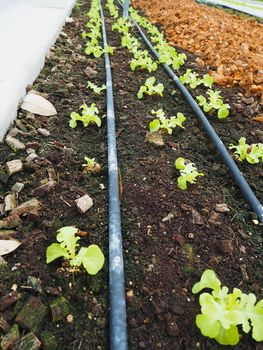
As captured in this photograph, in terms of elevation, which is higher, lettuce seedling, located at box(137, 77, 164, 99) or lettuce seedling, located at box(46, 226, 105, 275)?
lettuce seedling, located at box(137, 77, 164, 99)

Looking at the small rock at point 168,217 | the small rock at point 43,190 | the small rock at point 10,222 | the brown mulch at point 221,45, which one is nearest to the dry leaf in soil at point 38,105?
the small rock at point 43,190

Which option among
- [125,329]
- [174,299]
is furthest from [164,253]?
[125,329]

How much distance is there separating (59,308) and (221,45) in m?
→ 6.09

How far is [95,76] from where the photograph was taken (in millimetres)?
4496

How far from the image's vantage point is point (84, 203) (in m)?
2.24

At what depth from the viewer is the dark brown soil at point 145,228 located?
1626mm

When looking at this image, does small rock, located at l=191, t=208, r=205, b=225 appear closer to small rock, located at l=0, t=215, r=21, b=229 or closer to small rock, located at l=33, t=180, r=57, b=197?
small rock, located at l=33, t=180, r=57, b=197

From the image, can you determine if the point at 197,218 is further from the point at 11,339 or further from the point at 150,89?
the point at 150,89

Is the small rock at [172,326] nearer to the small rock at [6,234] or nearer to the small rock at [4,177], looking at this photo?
the small rock at [6,234]

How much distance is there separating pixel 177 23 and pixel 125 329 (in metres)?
8.46

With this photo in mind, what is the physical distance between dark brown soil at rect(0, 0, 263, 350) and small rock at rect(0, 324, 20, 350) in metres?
0.07

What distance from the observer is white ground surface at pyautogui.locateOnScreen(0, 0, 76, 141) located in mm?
3100

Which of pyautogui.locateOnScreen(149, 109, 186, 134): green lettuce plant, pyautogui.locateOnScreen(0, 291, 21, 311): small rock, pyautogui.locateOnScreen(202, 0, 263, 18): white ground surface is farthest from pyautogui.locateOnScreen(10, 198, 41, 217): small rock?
pyautogui.locateOnScreen(202, 0, 263, 18): white ground surface

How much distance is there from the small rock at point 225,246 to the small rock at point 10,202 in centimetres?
138
